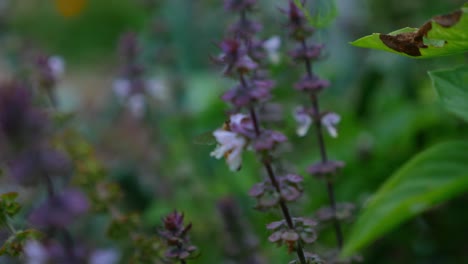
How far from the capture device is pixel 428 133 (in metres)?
1.71

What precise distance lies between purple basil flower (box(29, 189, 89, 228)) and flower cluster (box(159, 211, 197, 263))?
0.33 feet

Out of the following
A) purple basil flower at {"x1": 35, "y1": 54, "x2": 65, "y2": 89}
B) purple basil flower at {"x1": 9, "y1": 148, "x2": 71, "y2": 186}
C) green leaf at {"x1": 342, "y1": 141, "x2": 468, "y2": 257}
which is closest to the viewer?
green leaf at {"x1": 342, "y1": 141, "x2": 468, "y2": 257}

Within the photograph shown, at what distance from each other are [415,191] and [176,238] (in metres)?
0.28

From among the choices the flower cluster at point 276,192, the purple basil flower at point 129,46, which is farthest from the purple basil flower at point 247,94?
the purple basil flower at point 129,46

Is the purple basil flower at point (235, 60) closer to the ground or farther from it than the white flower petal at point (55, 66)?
closer to the ground

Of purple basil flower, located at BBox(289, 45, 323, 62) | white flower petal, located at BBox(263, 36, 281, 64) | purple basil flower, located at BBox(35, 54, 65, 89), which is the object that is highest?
purple basil flower, located at BBox(35, 54, 65, 89)

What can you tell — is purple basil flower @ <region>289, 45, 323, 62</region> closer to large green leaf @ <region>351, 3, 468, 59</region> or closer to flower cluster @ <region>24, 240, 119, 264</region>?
large green leaf @ <region>351, 3, 468, 59</region>

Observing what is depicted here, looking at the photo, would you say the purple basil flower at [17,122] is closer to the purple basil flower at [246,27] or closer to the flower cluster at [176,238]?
the flower cluster at [176,238]

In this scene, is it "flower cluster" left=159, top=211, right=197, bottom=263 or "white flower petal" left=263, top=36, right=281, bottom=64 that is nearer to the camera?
"flower cluster" left=159, top=211, right=197, bottom=263

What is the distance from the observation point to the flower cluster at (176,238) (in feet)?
2.55

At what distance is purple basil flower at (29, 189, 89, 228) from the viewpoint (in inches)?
30.1

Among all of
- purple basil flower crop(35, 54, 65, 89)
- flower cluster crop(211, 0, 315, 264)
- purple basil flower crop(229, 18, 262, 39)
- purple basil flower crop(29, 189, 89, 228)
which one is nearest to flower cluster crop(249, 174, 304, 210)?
flower cluster crop(211, 0, 315, 264)

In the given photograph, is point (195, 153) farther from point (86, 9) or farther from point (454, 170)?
point (86, 9)

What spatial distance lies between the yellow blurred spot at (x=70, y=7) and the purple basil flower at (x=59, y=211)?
5.00 meters
